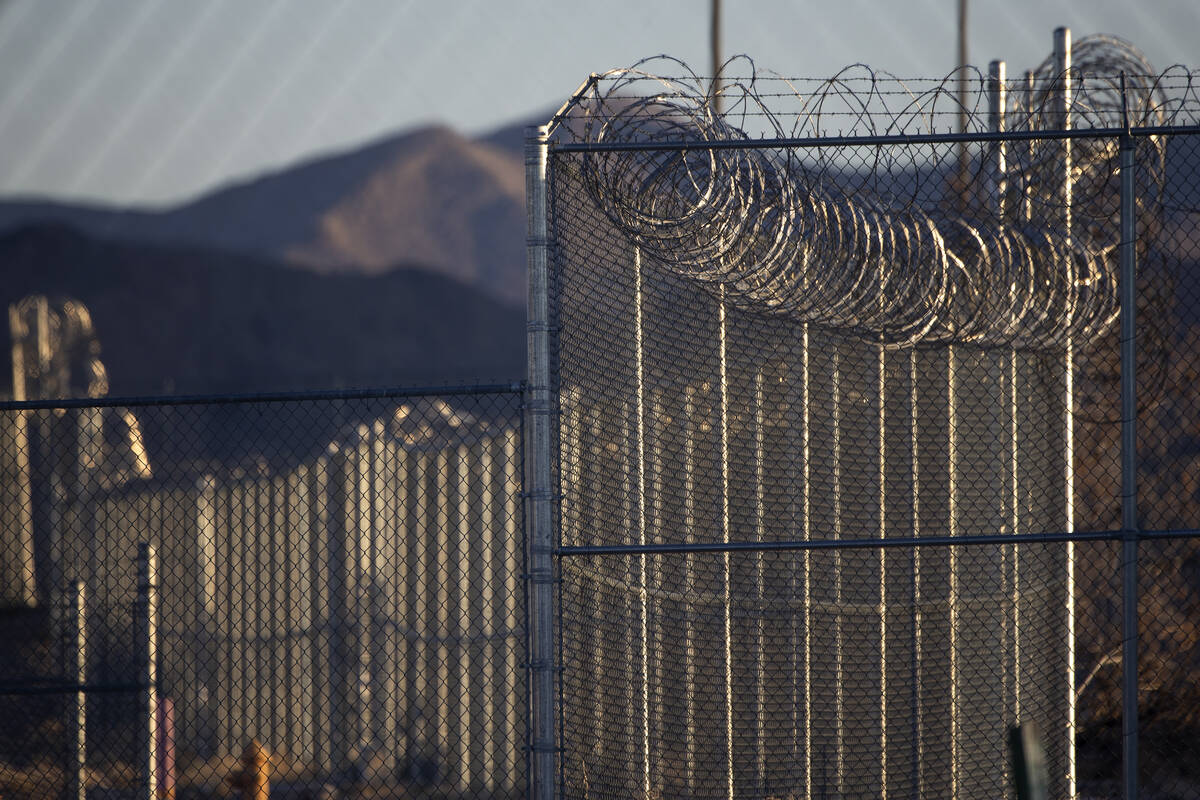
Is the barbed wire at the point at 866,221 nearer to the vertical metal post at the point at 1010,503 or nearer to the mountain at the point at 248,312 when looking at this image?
the vertical metal post at the point at 1010,503

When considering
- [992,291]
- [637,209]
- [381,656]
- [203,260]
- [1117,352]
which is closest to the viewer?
[637,209]

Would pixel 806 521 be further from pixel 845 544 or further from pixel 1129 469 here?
pixel 1129 469

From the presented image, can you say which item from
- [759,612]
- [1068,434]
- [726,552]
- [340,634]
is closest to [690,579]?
[726,552]

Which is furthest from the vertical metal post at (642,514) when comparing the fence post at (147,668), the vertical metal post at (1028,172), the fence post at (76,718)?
the fence post at (76,718)

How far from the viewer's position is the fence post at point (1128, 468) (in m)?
4.64

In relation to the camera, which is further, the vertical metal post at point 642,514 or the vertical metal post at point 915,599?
the vertical metal post at point 915,599

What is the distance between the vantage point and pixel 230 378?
173ft

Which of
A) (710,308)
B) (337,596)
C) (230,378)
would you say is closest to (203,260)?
(230,378)

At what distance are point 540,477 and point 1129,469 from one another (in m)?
2.34

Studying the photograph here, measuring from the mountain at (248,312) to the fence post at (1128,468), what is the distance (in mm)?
50683

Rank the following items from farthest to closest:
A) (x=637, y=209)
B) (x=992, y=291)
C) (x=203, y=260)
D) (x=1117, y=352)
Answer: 1. (x=203, y=260)
2. (x=1117, y=352)
3. (x=992, y=291)
4. (x=637, y=209)

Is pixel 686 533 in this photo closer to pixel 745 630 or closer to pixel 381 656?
pixel 745 630

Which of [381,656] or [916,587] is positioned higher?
[916,587]

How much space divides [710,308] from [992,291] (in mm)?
1326
